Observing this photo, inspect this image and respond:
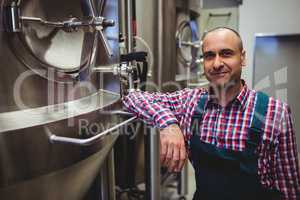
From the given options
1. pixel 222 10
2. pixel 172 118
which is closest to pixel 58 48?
pixel 172 118

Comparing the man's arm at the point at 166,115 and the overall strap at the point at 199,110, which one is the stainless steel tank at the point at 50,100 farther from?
the overall strap at the point at 199,110

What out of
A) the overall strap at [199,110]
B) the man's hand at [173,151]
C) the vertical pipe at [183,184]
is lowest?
the vertical pipe at [183,184]

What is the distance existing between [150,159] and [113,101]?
91 cm

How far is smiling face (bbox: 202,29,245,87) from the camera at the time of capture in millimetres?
1105

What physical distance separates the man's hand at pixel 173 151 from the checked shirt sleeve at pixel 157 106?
71mm

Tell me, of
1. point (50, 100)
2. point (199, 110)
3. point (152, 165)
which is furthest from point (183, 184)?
point (50, 100)

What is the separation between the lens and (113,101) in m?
1.01

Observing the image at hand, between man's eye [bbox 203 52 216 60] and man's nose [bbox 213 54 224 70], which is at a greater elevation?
man's eye [bbox 203 52 216 60]

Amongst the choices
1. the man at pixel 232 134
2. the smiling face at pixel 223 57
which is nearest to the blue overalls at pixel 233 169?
the man at pixel 232 134

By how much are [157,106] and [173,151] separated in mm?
232

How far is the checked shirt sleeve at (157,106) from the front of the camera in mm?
1105

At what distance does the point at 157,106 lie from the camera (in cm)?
115

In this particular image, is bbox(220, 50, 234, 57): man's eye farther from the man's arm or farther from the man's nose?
the man's arm

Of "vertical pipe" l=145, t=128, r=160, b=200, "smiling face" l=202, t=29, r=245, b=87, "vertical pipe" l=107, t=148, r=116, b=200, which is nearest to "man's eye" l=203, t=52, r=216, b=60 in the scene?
"smiling face" l=202, t=29, r=245, b=87
